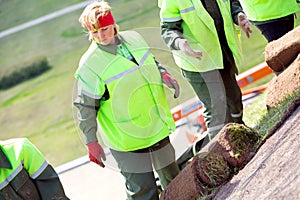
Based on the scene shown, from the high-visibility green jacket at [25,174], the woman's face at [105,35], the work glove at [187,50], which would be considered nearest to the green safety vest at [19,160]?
the high-visibility green jacket at [25,174]

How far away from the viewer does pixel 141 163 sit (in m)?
5.00

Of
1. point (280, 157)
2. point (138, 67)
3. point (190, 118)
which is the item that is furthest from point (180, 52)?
point (190, 118)

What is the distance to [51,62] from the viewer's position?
17.7m

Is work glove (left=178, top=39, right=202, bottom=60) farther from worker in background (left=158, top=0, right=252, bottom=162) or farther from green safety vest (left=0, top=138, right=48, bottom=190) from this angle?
green safety vest (left=0, top=138, right=48, bottom=190)

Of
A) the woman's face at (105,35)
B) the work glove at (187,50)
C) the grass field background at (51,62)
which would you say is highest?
the woman's face at (105,35)

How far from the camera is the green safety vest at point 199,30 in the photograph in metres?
5.25

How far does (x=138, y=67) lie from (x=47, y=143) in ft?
27.5

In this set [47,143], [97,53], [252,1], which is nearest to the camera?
[97,53]

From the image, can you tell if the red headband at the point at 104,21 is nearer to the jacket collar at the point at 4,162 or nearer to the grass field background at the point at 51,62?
the jacket collar at the point at 4,162

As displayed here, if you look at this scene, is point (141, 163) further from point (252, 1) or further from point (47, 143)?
point (47, 143)

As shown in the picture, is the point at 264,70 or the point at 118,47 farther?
the point at 264,70

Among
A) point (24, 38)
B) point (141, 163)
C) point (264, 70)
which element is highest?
point (141, 163)

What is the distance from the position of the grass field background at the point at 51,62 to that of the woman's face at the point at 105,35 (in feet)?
16.3

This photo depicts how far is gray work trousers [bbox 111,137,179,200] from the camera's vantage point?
498 cm
